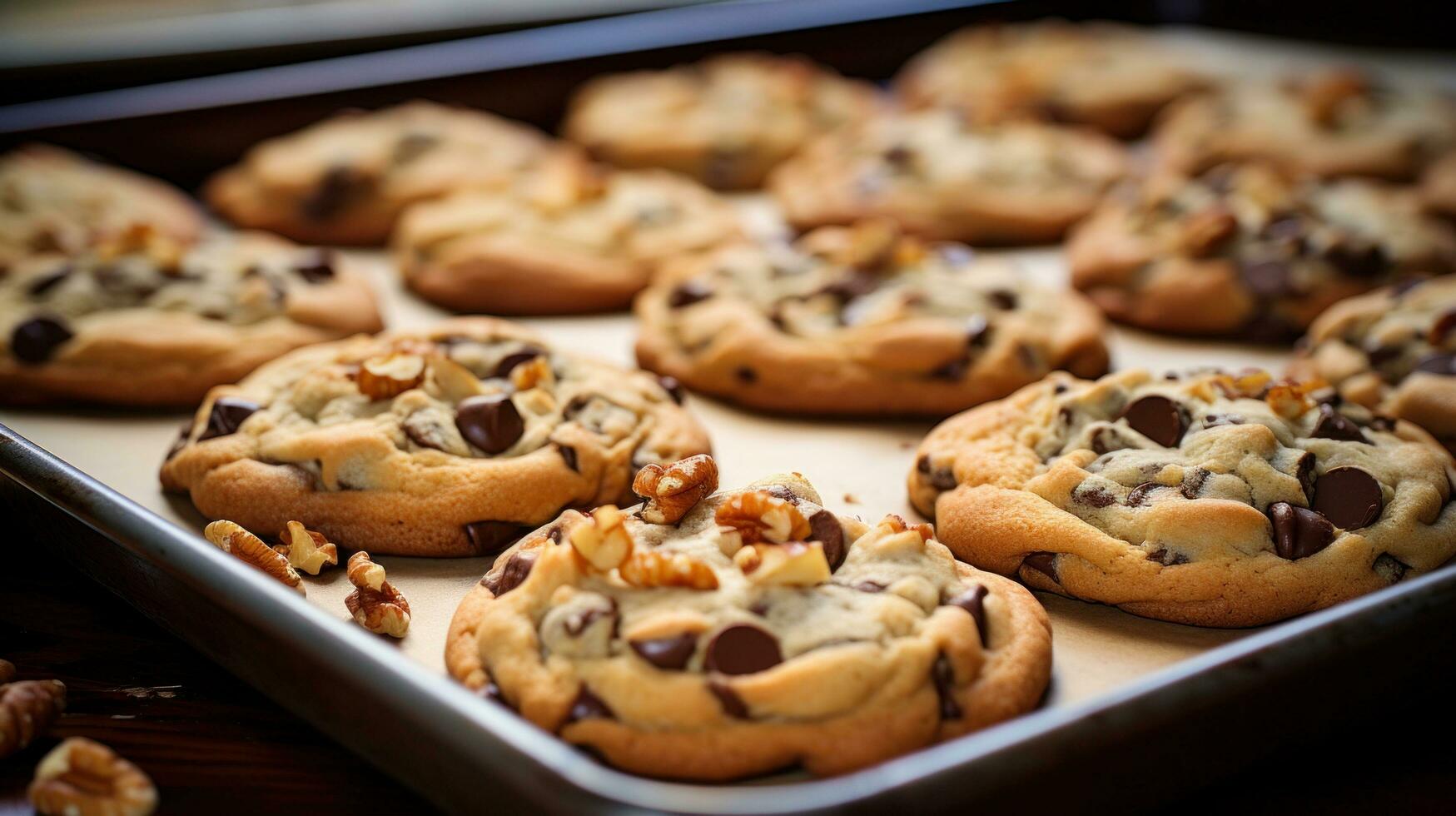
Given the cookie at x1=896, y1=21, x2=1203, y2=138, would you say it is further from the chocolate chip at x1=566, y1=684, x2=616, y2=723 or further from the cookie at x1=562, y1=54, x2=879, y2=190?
the chocolate chip at x1=566, y1=684, x2=616, y2=723

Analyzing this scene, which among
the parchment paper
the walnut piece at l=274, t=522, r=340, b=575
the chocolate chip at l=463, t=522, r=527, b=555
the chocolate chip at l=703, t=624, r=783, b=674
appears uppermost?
the chocolate chip at l=703, t=624, r=783, b=674

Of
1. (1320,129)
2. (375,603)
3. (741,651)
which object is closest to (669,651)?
(741,651)

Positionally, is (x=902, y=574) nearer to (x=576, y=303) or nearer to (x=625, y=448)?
(x=625, y=448)

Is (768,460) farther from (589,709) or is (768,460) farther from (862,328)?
(589,709)

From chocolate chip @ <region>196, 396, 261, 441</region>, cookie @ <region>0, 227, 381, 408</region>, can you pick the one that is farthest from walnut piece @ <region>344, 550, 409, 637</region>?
cookie @ <region>0, 227, 381, 408</region>

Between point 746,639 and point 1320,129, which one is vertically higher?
point 746,639

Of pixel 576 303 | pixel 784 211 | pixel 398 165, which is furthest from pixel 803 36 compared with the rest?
pixel 576 303

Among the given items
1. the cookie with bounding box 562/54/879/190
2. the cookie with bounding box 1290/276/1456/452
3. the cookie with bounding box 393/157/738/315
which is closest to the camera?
the cookie with bounding box 1290/276/1456/452

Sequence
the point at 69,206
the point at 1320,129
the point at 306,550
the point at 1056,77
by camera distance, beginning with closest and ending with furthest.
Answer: the point at 306,550 < the point at 69,206 < the point at 1320,129 < the point at 1056,77
